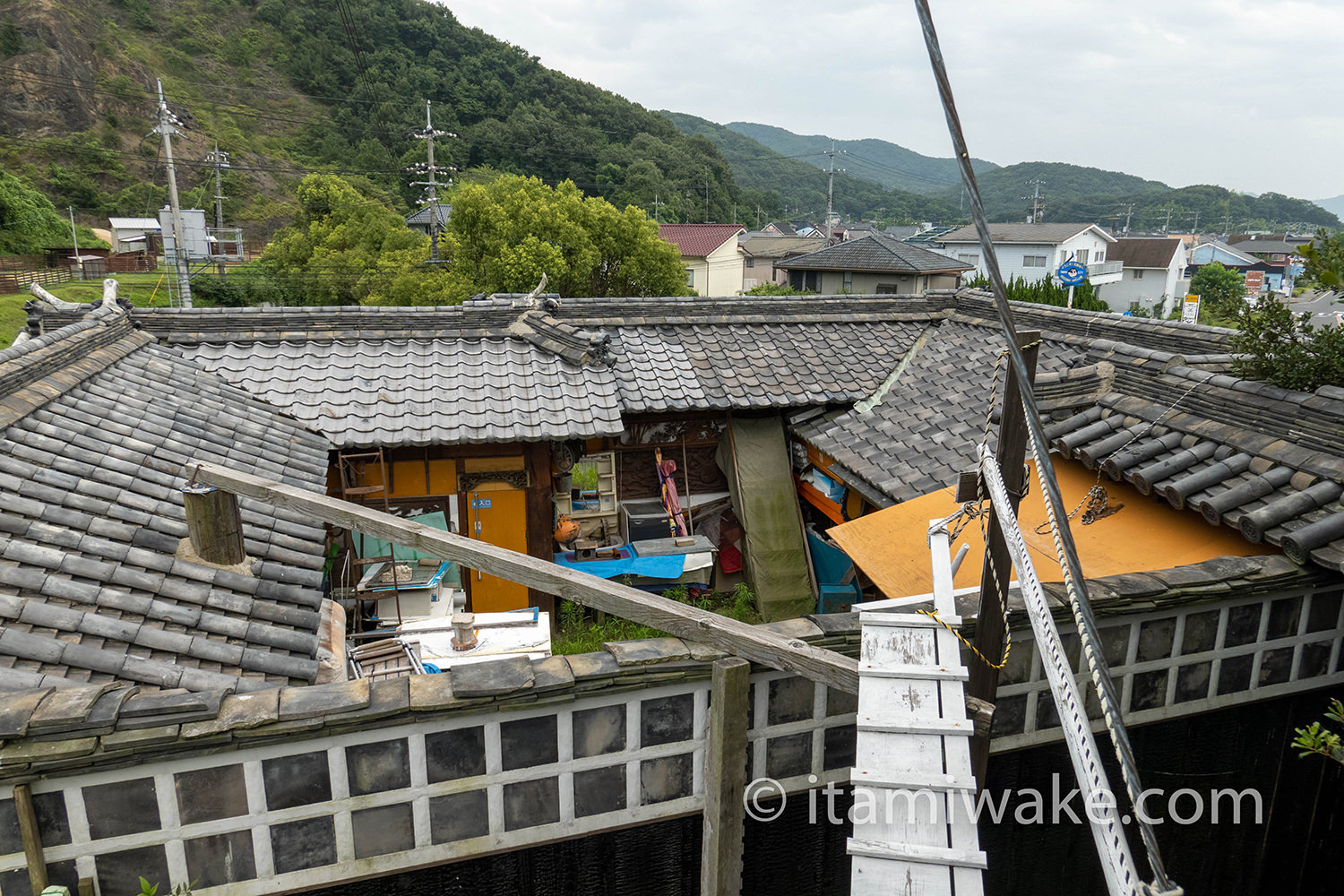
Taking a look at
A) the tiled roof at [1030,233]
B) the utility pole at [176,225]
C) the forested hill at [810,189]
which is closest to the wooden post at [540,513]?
the utility pole at [176,225]

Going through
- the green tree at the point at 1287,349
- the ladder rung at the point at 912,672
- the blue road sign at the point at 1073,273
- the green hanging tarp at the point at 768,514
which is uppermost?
the blue road sign at the point at 1073,273

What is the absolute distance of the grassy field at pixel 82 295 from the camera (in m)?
27.7

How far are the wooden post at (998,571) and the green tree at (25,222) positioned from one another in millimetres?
50163

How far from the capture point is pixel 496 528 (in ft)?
35.4

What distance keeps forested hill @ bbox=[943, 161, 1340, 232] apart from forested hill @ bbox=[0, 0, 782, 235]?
61.2 metres

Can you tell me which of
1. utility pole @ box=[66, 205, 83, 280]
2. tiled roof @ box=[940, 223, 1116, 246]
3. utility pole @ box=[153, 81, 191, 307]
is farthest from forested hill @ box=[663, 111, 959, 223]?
utility pole @ box=[153, 81, 191, 307]

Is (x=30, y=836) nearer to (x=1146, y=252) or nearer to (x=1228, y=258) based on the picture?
(x=1146, y=252)

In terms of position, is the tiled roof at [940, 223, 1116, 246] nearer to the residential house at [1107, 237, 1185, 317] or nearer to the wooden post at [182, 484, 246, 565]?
the residential house at [1107, 237, 1185, 317]

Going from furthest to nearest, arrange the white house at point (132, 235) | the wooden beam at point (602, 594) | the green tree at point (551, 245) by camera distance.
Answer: the white house at point (132, 235), the green tree at point (551, 245), the wooden beam at point (602, 594)

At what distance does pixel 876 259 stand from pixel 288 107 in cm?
5662

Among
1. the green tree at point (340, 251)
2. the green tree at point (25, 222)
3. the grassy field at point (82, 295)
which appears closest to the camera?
the grassy field at point (82, 295)

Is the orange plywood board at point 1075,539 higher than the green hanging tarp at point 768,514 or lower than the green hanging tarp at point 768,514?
higher

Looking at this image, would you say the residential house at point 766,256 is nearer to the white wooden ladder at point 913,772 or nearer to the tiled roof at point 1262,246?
the tiled roof at point 1262,246

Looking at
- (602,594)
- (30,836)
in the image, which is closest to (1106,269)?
(602,594)
